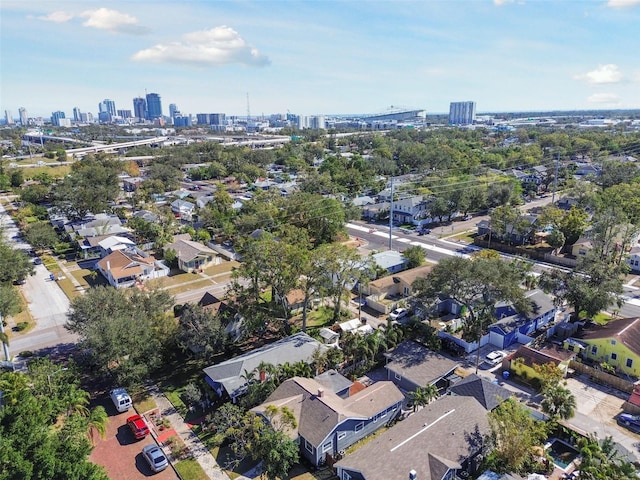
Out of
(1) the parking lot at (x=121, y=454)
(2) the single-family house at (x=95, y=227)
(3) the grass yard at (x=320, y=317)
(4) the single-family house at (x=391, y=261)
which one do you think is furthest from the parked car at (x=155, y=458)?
(2) the single-family house at (x=95, y=227)

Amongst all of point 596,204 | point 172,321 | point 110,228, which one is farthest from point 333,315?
point 596,204

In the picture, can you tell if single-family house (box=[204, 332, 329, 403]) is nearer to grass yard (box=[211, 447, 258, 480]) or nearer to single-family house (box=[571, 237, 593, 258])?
grass yard (box=[211, 447, 258, 480])

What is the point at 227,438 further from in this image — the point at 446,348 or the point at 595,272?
the point at 595,272

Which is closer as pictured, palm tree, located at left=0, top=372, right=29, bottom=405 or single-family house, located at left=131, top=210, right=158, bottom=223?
palm tree, located at left=0, top=372, right=29, bottom=405

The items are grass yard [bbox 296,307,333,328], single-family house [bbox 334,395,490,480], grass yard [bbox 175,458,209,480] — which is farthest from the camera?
grass yard [bbox 296,307,333,328]

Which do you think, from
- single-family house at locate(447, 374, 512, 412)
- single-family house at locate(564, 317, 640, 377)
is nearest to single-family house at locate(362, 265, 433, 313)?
single-family house at locate(564, 317, 640, 377)

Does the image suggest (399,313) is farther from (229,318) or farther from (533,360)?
(229,318)
